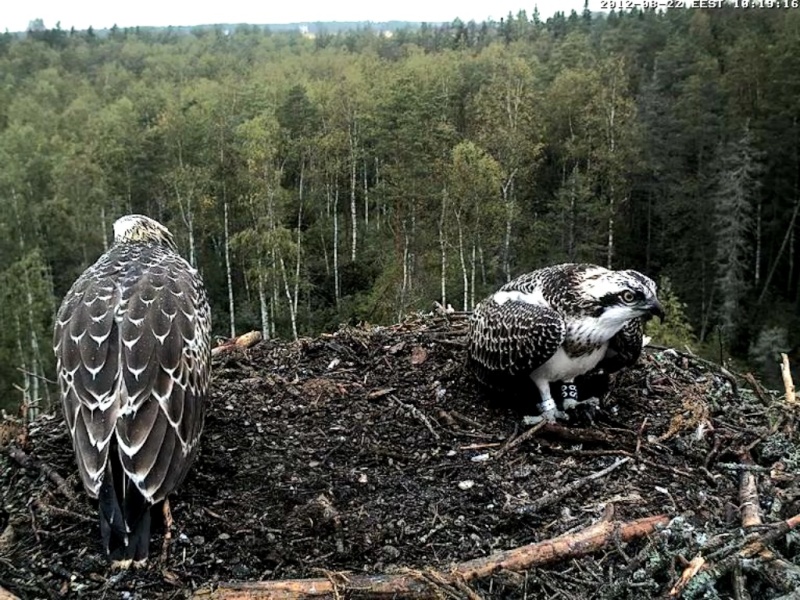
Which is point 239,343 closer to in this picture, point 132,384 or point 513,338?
point 132,384

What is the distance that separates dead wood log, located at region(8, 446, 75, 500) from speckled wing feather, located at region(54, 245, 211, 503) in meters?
0.43

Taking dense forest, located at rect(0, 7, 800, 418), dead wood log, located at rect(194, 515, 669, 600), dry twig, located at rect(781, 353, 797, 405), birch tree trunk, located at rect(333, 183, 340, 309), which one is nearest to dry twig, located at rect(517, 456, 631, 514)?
dead wood log, located at rect(194, 515, 669, 600)

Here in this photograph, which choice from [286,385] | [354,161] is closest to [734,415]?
[286,385]

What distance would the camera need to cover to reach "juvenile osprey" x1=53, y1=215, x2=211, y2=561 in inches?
165

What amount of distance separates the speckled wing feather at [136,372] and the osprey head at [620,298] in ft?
8.31

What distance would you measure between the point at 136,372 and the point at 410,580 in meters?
1.92

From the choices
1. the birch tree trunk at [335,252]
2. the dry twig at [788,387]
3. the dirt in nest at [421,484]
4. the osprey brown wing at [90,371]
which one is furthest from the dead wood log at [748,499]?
the birch tree trunk at [335,252]

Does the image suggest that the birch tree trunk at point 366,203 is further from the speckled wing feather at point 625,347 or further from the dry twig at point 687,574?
the dry twig at point 687,574

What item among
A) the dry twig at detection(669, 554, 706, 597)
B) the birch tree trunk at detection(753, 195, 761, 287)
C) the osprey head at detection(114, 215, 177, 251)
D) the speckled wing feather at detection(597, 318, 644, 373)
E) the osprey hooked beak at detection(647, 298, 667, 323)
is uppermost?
the osprey head at detection(114, 215, 177, 251)

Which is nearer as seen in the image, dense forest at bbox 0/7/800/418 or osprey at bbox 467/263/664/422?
osprey at bbox 467/263/664/422

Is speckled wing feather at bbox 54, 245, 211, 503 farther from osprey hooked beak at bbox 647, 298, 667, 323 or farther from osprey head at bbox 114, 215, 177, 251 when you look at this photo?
osprey hooked beak at bbox 647, 298, 667, 323

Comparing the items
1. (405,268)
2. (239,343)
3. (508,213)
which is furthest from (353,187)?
(239,343)

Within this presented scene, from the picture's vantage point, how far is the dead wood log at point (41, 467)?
4.68m

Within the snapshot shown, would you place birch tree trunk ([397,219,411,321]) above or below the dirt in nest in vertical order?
below
